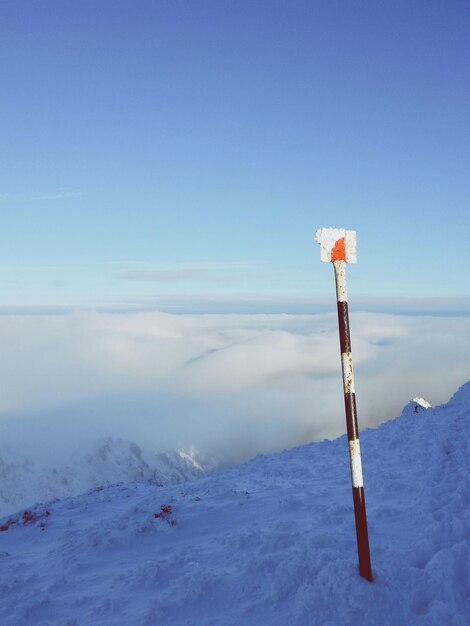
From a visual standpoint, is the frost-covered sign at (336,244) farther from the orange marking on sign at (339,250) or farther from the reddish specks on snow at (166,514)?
the reddish specks on snow at (166,514)

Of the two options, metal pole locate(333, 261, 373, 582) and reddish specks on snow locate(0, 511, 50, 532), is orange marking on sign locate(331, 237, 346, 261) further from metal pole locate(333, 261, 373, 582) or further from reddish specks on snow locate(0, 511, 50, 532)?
reddish specks on snow locate(0, 511, 50, 532)

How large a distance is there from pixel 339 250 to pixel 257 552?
5.11 meters

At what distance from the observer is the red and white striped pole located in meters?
6.18

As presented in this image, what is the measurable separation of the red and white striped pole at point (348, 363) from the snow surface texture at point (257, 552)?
58cm

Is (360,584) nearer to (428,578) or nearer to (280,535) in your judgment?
(428,578)

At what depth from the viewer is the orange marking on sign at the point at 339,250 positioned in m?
6.36

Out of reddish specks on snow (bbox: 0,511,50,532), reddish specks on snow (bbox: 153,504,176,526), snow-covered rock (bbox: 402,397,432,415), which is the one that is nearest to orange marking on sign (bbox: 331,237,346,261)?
reddish specks on snow (bbox: 153,504,176,526)

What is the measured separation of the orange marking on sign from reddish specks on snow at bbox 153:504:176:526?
6.79 metres

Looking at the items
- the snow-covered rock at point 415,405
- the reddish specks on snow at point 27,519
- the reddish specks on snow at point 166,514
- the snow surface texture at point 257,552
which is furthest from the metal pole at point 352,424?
the snow-covered rock at point 415,405

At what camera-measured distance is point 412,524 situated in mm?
8352

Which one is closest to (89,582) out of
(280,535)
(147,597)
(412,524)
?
(147,597)

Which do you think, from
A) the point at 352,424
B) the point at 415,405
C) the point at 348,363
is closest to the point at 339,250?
the point at 348,363

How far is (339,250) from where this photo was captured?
638cm

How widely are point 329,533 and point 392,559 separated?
1.43 meters
